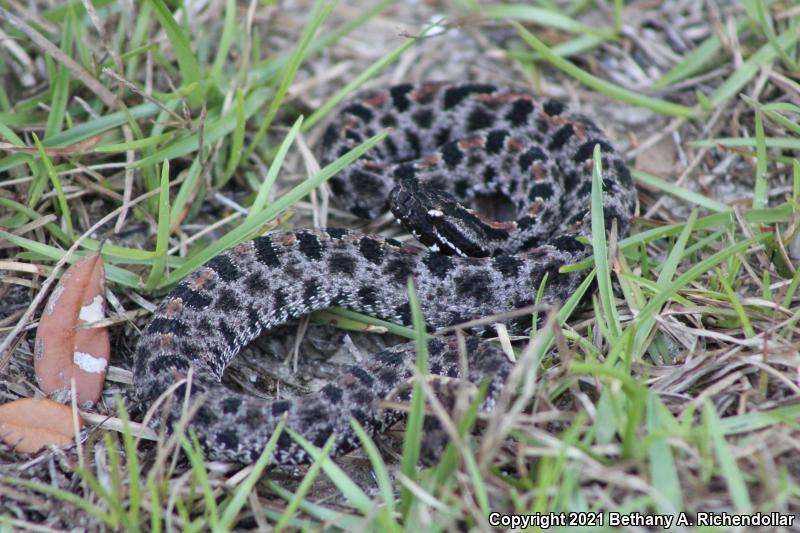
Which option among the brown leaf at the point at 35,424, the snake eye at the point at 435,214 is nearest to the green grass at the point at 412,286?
the brown leaf at the point at 35,424

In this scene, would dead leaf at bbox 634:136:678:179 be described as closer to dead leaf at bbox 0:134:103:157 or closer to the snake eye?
the snake eye

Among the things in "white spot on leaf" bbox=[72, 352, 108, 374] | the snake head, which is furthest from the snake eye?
"white spot on leaf" bbox=[72, 352, 108, 374]

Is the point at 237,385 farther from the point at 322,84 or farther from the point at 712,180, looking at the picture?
the point at 712,180

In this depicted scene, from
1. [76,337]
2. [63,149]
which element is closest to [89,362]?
[76,337]

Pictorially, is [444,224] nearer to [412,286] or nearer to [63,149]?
[412,286]

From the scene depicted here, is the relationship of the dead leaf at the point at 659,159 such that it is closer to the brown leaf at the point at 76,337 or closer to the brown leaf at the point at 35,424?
the brown leaf at the point at 76,337

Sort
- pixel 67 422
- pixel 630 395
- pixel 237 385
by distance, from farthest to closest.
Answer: pixel 237 385 < pixel 67 422 < pixel 630 395

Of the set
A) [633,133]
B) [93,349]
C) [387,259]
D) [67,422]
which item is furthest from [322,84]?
[67,422]

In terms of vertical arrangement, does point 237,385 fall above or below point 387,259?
below
